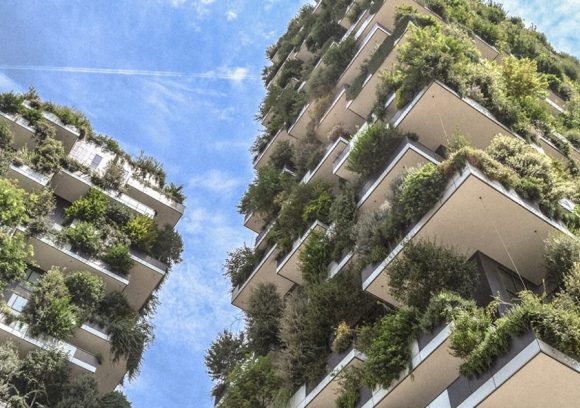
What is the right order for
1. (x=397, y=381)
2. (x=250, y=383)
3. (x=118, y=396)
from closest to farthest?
(x=397, y=381), (x=250, y=383), (x=118, y=396)

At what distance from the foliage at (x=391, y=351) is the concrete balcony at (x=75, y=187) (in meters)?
17.2

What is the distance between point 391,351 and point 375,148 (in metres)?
7.32

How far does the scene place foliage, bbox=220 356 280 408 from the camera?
17.8 meters

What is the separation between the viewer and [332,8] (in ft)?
113

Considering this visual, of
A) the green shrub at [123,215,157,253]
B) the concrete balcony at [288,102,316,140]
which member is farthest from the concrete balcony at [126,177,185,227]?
the concrete balcony at [288,102,316,140]

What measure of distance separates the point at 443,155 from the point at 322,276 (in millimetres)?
5421

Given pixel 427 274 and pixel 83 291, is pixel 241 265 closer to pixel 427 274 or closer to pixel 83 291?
pixel 83 291

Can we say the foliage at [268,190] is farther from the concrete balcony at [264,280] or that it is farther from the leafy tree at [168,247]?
the leafy tree at [168,247]

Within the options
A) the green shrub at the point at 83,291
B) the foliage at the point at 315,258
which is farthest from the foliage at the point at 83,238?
the foliage at the point at 315,258

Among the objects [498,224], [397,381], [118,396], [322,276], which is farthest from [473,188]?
[118,396]

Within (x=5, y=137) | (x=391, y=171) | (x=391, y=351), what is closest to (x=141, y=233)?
(x=5, y=137)

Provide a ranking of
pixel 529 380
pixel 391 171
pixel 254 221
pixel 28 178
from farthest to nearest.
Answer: pixel 254 221, pixel 28 178, pixel 391 171, pixel 529 380

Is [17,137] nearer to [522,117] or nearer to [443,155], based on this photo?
[443,155]

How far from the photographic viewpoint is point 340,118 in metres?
26.6
